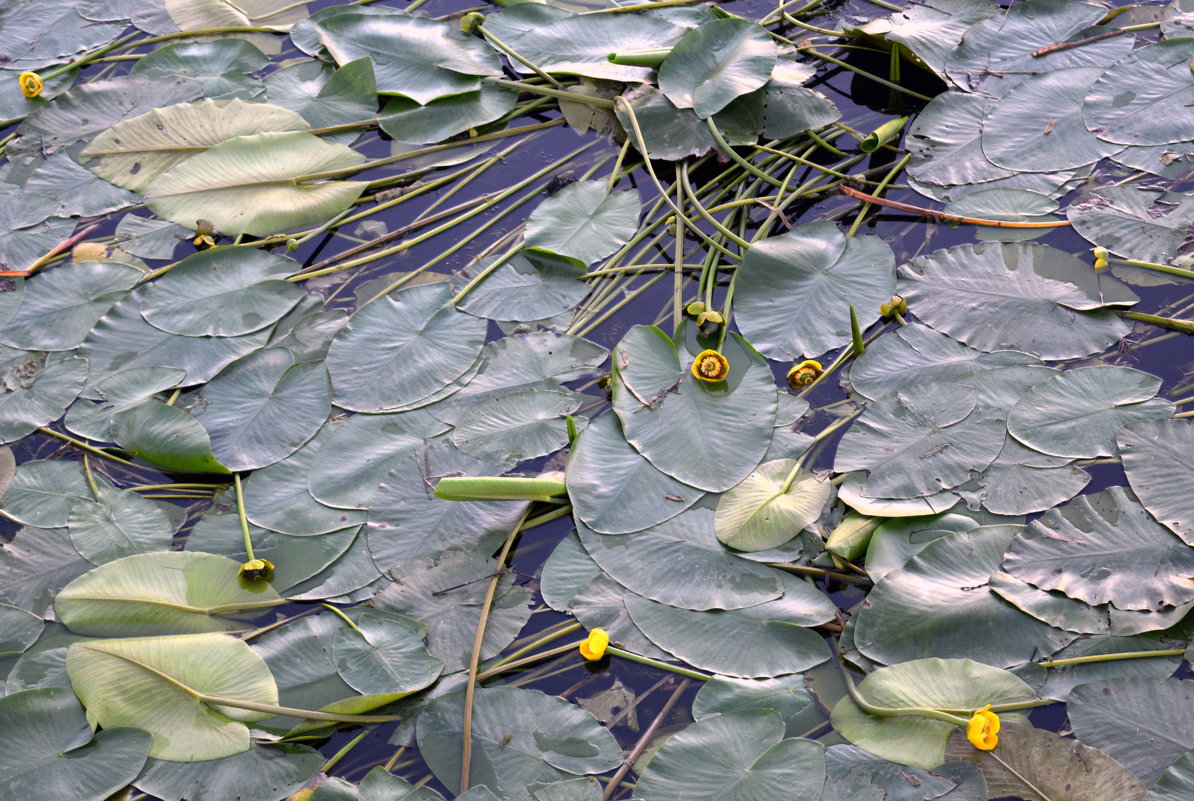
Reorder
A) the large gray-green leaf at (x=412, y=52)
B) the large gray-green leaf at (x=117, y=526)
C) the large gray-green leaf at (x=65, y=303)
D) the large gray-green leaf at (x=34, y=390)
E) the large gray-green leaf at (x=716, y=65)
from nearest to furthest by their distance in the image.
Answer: the large gray-green leaf at (x=117, y=526) → the large gray-green leaf at (x=34, y=390) → the large gray-green leaf at (x=65, y=303) → the large gray-green leaf at (x=716, y=65) → the large gray-green leaf at (x=412, y=52)

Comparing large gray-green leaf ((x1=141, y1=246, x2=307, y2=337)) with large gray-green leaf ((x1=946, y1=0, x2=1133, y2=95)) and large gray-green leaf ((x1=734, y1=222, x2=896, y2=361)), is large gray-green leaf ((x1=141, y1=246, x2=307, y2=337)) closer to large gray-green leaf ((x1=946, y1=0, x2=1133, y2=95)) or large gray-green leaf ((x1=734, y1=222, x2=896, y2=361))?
large gray-green leaf ((x1=734, y1=222, x2=896, y2=361))

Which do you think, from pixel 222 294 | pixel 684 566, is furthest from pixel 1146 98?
pixel 222 294

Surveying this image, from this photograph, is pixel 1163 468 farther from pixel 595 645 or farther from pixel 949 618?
pixel 595 645

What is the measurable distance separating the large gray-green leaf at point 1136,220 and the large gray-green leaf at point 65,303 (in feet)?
7.31

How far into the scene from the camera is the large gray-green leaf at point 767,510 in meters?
1.63

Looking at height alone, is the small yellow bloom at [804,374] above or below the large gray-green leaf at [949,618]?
above

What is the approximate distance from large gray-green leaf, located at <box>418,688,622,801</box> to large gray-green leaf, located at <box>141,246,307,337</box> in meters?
1.05

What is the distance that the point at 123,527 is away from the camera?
5.98 ft

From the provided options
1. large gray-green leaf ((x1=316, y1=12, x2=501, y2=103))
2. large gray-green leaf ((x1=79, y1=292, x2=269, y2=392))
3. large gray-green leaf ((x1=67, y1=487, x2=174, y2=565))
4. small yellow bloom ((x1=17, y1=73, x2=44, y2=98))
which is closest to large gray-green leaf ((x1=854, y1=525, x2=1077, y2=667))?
large gray-green leaf ((x1=67, y1=487, x2=174, y2=565))

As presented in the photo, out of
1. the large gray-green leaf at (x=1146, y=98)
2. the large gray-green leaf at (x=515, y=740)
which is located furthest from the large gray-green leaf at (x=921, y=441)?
the large gray-green leaf at (x=1146, y=98)

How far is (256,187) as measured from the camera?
2.37 m

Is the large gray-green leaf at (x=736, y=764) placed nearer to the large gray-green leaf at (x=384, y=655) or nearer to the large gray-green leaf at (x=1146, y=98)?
the large gray-green leaf at (x=384, y=655)

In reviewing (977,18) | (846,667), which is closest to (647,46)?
(977,18)

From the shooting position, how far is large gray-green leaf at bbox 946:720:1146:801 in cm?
131
